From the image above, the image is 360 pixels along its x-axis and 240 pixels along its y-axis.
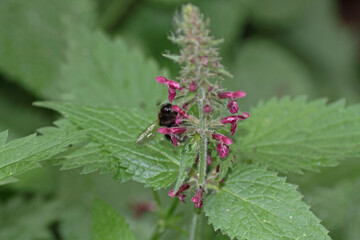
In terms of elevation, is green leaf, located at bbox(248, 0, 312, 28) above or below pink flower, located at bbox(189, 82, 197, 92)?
above

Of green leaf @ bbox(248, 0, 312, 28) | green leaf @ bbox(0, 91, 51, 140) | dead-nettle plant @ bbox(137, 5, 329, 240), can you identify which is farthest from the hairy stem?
green leaf @ bbox(248, 0, 312, 28)

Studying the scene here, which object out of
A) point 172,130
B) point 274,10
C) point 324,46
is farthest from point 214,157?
point 324,46

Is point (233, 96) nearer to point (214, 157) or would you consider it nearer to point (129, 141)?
point (214, 157)

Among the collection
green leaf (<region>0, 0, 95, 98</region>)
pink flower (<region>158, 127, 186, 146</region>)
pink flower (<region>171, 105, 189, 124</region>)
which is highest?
green leaf (<region>0, 0, 95, 98</region>)

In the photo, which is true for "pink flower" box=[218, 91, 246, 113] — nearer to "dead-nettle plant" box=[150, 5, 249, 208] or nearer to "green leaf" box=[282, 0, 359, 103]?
"dead-nettle plant" box=[150, 5, 249, 208]

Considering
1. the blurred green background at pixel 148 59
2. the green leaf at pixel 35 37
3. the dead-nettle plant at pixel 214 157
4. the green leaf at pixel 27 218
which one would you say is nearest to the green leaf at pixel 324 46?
the blurred green background at pixel 148 59

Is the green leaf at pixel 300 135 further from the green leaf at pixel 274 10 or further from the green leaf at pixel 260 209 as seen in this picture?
the green leaf at pixel 274 10

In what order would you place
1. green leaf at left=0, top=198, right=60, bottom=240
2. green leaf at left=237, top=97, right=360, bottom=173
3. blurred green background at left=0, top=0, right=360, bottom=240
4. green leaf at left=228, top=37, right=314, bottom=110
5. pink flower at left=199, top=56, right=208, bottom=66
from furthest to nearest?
1. green leaf at left=228, top=37, right=314, bottom=110
2. blurred green background at left=0, top=0, right=360, bottom=240
3. green leaf at left=0, top=198, right=60, bottom=240
4. green leaf at left=237, top=97, right=360, bottom=173
5. pink flower at left=199, top=56, right=208, bottom=66
